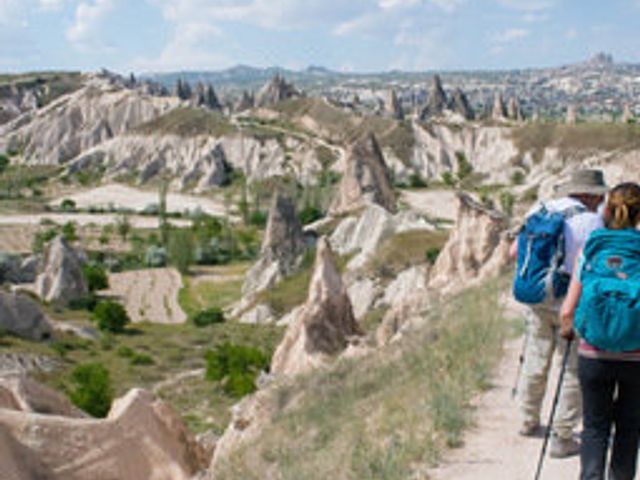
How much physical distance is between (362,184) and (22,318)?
27002mm

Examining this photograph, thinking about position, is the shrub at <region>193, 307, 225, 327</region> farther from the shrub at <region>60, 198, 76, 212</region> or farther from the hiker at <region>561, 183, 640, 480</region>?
the shrub at <region>60, 198, 76, 212</region>

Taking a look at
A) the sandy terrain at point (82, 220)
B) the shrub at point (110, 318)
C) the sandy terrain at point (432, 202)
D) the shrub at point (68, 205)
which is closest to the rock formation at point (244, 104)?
the shrub at point (68, 205)

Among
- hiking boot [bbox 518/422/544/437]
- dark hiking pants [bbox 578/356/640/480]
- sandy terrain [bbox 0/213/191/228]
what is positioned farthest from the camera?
sandy terrain [bbox 0/213/191/228]

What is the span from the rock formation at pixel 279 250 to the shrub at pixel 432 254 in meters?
11.8

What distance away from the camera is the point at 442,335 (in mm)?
9055

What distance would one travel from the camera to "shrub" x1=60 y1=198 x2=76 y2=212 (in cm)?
7975

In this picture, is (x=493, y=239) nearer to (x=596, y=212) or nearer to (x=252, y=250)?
(x=596, y=212)

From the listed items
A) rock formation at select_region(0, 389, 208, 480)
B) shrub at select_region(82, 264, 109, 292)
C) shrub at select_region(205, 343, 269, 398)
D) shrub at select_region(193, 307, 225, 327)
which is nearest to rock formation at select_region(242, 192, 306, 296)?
shrub at select_region(193, 307, 225, 327)

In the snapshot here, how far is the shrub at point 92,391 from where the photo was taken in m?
20.3

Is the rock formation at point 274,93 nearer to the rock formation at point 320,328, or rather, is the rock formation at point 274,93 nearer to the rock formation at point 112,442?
the rock formation at point 320,328

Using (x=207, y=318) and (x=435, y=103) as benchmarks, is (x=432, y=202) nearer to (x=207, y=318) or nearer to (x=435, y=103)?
(x=207, y=318)

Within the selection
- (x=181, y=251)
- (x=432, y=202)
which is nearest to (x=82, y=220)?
(x=181, y=251)

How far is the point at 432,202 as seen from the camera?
70.5m

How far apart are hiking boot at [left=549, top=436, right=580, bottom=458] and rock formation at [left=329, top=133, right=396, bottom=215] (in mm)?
46320
